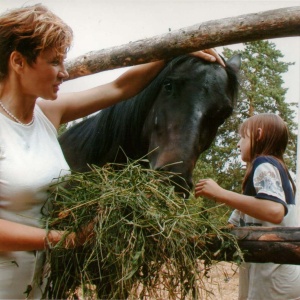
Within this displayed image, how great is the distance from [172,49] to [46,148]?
0.91 metres

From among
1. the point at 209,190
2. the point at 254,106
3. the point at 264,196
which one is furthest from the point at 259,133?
the point at 254,106

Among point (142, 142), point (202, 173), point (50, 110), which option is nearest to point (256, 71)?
point (202, 173)

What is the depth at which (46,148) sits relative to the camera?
1892 mm

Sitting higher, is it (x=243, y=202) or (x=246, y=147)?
(x=246, y=147)

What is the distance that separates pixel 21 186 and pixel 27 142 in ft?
0.61

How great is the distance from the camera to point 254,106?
14352 mm

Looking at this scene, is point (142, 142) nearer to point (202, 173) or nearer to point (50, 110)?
point (50, 110)

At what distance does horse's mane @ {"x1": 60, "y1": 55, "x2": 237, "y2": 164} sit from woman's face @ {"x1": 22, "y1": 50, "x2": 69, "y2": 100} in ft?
4.43

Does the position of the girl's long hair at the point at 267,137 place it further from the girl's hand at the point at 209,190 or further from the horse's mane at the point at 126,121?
the horse's mane at the point at 126,121

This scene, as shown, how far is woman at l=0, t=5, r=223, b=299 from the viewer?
1.71 metres

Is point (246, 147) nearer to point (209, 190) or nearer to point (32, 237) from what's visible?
point (209, 190)

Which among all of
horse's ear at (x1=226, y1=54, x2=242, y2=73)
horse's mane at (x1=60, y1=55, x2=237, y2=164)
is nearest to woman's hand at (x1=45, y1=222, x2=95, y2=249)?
horse's mane at (x1=60, y1=55, x2=237, y2=164)

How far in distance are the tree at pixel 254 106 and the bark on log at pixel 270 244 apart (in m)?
11.0

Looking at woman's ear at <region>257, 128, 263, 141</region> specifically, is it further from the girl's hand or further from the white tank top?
the white tank top
